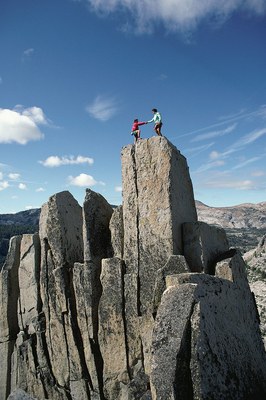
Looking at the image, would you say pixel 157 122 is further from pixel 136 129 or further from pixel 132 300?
pixel 132 300

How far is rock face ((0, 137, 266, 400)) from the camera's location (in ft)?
30.1

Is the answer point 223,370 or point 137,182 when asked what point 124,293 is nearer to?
point 137,182

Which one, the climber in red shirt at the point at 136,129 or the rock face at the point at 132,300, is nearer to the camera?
the rock face at the point at 132,300

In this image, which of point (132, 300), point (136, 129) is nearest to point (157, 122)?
point (136, 129)

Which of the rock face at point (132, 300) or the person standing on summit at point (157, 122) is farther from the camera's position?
the person standing on summit at point (157, 122)

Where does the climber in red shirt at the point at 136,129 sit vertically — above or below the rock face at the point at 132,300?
above

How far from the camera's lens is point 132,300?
47.9 feet

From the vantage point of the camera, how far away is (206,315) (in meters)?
9.33

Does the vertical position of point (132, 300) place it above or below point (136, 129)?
below

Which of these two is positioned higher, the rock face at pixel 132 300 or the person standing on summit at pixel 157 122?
the person standing on summit at pixel 157 122

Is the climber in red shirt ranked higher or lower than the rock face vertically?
higher

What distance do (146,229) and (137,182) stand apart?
2047 mm

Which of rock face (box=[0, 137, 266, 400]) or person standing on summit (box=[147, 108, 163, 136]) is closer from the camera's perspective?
rock face (box=[0, 137, 266, 400])

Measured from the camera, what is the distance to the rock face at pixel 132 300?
9.19 m
